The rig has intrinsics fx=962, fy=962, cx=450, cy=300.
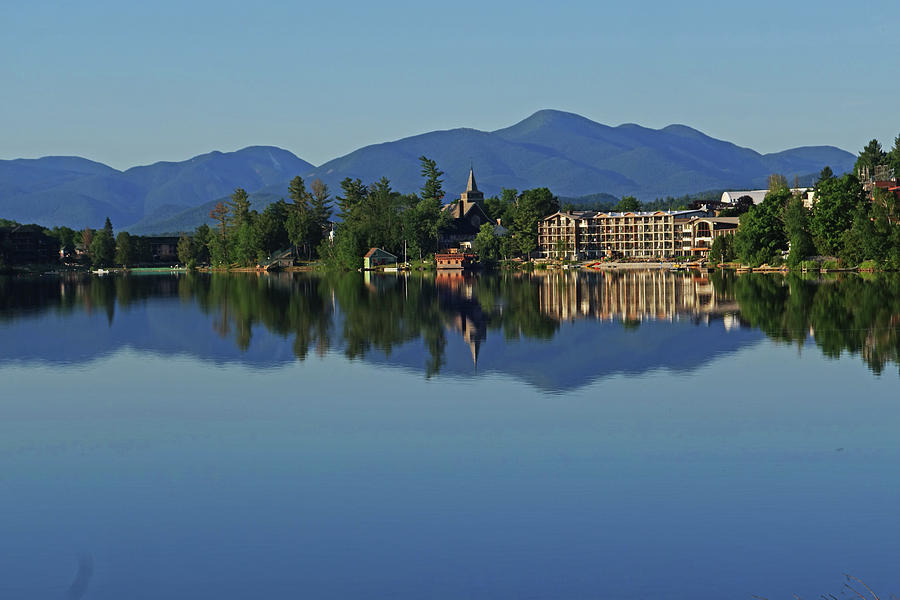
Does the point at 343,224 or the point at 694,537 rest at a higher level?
the point at 343,224

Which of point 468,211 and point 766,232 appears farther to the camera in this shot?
point 468,211

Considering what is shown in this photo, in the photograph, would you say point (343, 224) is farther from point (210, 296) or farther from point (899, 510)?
point (899, 510)

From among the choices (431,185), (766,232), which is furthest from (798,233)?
(431,185)

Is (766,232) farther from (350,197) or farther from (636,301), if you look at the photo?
(350,197)

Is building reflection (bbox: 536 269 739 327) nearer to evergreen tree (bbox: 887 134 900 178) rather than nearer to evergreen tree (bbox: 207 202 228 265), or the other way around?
evergreen tree (bbox: 887 134 900 178)

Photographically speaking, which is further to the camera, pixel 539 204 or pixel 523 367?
pixel 539 204

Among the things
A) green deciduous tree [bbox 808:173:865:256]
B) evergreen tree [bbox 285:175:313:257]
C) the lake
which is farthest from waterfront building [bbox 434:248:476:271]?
the lake

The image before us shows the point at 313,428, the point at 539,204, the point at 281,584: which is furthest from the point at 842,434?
the point at 539,204

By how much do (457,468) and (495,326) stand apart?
29.7 metres

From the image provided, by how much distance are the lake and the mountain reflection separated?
0.43 m

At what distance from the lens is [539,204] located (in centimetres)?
16150

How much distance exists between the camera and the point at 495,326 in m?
48.3

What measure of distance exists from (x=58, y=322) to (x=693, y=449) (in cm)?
4677

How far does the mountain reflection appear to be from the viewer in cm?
3628
